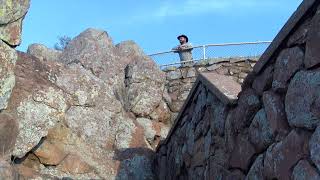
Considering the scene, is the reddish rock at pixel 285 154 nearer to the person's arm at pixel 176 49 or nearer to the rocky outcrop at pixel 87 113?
the rocky outcrop at pixel 87 113

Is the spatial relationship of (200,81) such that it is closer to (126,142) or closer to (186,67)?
(126,142)

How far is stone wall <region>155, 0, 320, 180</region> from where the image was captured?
2.46 meters

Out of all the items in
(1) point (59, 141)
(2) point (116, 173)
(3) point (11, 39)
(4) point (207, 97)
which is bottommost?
(2) point (116, 173)

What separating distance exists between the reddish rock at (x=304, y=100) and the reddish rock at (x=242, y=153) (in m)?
0.67

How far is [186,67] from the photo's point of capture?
10906 millimetres

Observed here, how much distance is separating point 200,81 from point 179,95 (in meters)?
5.74

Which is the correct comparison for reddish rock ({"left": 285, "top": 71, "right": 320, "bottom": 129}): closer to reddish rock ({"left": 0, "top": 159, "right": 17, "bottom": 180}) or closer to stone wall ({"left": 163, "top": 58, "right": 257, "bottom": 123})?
reddish rock ({"left": 0, "top": 159, "right": 17, "bottom": 180})

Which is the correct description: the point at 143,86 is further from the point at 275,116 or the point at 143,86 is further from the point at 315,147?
the point at 315,147

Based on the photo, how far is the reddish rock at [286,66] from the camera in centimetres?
265

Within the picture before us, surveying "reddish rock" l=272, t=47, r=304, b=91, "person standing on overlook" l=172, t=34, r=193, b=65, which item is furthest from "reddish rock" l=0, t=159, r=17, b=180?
"person standing on overlook" l=172, t=34, r=193, b=65

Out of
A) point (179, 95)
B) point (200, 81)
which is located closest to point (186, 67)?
point (179, 95)

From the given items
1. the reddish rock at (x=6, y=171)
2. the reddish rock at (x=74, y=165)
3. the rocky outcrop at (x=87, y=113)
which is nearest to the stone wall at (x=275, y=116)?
the reddish rock at (x=6, y=171)

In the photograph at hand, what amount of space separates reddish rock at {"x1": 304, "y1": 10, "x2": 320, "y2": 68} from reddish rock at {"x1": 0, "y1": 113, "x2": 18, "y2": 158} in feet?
16.2

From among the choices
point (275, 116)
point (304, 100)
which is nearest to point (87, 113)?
point (275, 116)
